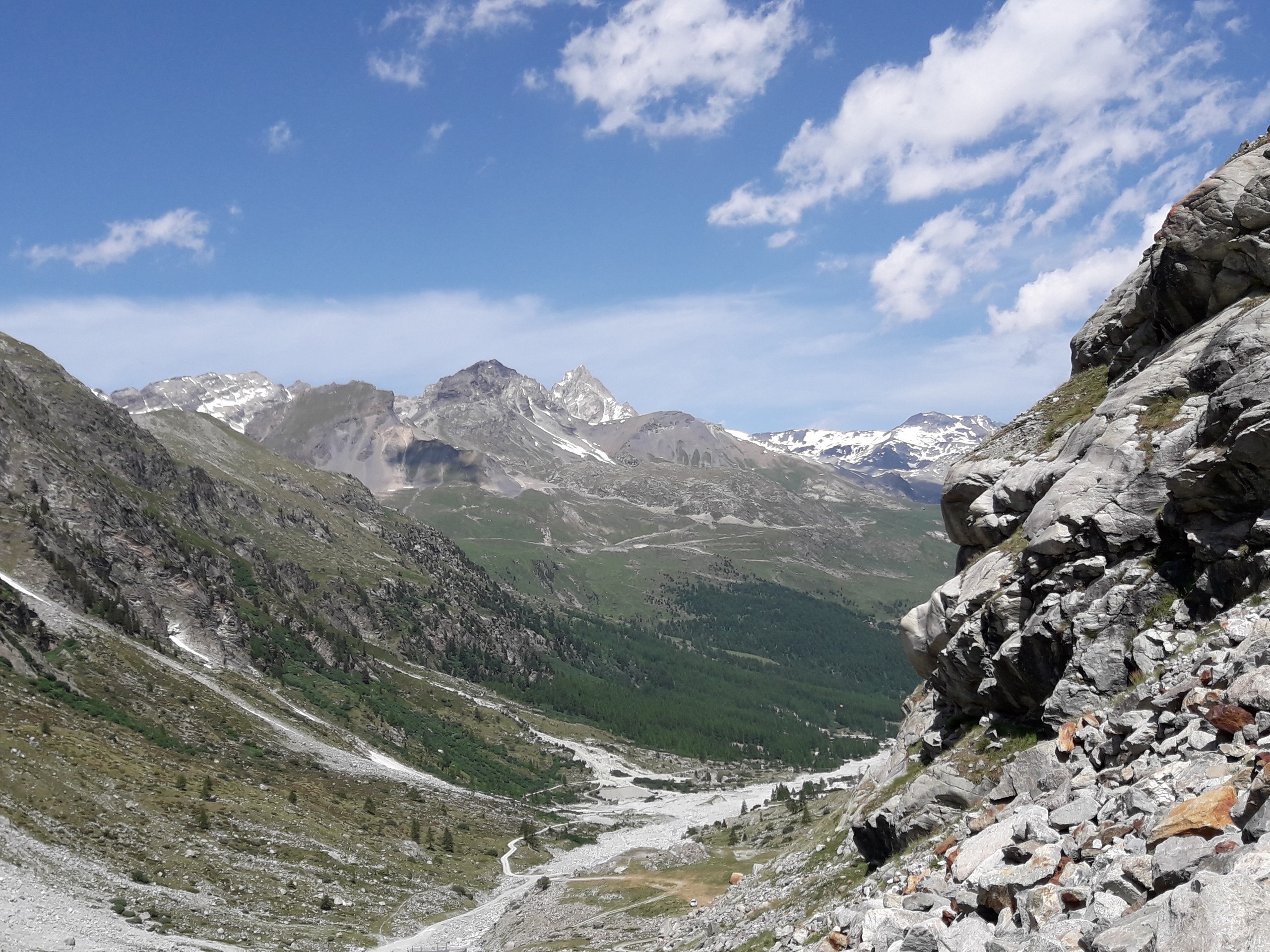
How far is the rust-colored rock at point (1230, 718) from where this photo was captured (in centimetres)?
1802

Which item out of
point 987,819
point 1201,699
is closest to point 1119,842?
point 1201,699

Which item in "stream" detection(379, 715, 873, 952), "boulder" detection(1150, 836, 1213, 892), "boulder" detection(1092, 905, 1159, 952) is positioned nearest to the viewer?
"boulder" detection(1092, 905, 1159, 952)

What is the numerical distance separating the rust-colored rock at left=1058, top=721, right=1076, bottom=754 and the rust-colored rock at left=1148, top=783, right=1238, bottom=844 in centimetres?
883

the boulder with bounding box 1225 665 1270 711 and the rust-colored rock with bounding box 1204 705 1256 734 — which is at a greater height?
the boulder with bounding box 1225 665 1270 711

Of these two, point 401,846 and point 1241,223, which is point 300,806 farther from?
point 1241,223

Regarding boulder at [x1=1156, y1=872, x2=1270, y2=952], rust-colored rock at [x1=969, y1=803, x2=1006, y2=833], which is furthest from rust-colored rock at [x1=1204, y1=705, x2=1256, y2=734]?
rust-colored rock at [x1=969, y1=803, x2=1006, y2=833]

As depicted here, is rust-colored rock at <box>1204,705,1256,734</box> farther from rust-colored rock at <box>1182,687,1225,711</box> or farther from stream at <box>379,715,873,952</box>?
stream at <box>379,715,873,952</box>

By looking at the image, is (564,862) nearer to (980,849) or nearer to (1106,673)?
(1106,673)

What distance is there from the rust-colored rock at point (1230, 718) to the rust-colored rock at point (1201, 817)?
9.88ft

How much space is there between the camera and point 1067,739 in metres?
24.7

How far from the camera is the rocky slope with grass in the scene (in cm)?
1516

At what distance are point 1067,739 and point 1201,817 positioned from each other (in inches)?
396

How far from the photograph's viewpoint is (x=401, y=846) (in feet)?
368

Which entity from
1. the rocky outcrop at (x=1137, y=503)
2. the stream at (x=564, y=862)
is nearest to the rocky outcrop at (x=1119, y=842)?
the rocky outcrop at (x=1137, y=503)
